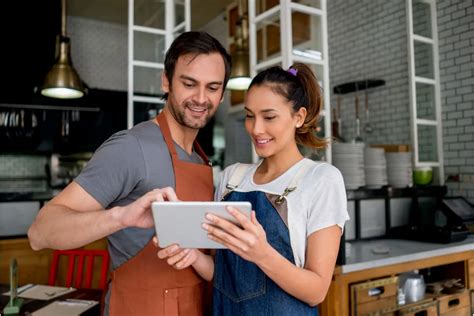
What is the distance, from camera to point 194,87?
162cm

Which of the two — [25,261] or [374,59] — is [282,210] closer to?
[25,261]

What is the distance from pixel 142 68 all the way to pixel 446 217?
3.30 m

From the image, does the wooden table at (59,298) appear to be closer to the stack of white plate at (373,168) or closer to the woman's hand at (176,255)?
the woman's hand at (176,255)

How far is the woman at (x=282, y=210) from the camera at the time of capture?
1.28 m

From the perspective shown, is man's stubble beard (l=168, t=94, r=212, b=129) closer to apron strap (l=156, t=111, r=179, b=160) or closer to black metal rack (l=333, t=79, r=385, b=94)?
apron strap (l=156, t=111, r=179, b=160)

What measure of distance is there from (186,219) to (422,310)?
237 cm

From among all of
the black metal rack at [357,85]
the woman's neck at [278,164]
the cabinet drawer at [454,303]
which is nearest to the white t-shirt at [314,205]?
the woman's neck at [278,164]

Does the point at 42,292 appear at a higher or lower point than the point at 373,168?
lower

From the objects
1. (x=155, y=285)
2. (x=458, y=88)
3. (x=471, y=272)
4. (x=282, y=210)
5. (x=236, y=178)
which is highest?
(x=458, y=88)

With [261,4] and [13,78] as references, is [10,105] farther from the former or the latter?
[261,4]

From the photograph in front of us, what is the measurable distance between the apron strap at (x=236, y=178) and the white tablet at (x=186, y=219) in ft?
1.57

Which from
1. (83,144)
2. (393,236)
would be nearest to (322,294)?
(393,236)

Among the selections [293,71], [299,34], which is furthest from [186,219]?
[299,34]

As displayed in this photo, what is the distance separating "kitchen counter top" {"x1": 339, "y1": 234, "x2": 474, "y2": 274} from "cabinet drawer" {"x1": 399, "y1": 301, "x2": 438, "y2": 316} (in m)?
0.31
